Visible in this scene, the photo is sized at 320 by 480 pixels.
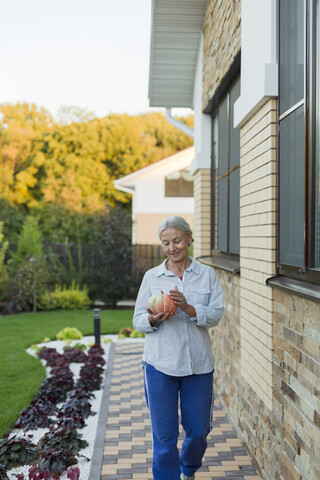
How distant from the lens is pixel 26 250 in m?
15.9

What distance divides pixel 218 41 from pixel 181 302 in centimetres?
403

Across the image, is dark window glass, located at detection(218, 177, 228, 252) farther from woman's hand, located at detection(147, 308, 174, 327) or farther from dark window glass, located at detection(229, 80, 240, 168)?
woman's hand, located at detection(147, 308, 174, 327)

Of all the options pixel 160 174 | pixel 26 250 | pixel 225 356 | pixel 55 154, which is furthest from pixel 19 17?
pixel 225 356

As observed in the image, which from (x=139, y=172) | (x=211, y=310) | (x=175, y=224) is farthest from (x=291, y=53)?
(x=139, y=172)

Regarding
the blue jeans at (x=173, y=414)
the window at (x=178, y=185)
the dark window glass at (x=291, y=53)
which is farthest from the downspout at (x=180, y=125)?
the window at (x=178, y=185)

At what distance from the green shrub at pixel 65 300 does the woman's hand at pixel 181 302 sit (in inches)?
466

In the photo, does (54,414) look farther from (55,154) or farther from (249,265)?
(55,154)

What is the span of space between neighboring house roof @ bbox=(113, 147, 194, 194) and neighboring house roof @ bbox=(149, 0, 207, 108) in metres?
16.1

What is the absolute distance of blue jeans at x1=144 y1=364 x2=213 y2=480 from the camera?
3352mm

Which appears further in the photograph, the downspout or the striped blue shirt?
the downspout

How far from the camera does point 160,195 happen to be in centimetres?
2781

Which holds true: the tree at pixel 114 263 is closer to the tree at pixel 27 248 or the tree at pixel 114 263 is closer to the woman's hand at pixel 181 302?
the tree at pixel 27 248

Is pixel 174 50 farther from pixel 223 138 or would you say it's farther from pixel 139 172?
pixel 139 172

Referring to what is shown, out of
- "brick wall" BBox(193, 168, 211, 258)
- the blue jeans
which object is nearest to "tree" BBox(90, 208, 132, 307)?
"brick wall" BBox(193, 168, 211, 258)
